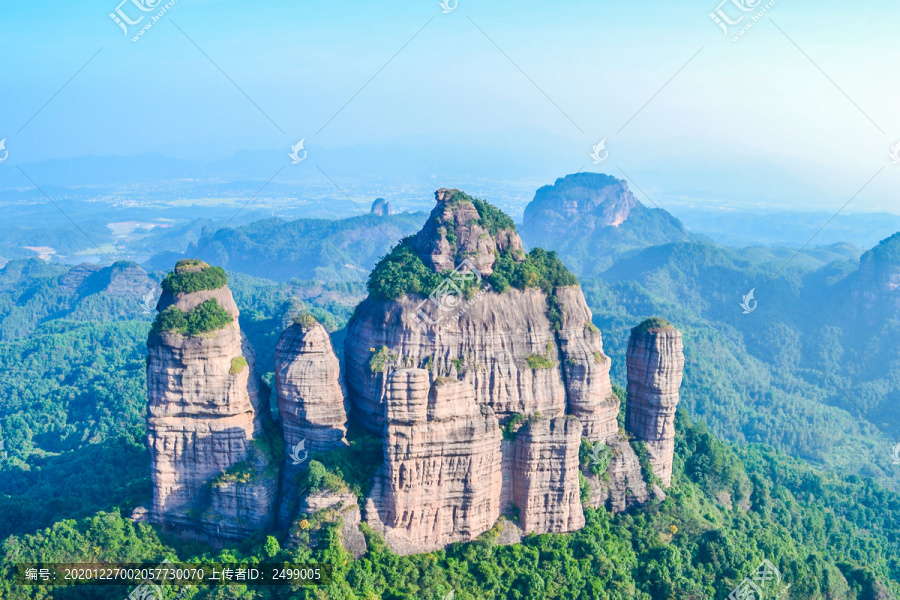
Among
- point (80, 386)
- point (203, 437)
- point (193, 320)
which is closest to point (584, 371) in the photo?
point (203, 437)

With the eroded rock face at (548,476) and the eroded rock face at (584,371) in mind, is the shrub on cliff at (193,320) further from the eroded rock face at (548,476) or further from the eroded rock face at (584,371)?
the eroded rock face at (584,371)

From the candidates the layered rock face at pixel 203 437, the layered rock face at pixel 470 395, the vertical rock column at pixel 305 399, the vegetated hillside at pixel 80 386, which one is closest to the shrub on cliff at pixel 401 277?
the layered rock face at pixel 470 395

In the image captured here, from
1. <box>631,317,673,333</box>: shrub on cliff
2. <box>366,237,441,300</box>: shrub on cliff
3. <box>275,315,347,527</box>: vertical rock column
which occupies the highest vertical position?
<box>366,237,441,300</box>: shrub on cliff

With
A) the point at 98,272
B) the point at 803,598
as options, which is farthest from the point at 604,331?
the point at 98,272

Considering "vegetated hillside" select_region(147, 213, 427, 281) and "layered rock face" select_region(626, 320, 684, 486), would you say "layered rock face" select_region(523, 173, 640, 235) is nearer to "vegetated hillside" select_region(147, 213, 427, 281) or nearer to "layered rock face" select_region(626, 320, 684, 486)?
"vegetated hillside" select_region(147, 213, 427, 281)

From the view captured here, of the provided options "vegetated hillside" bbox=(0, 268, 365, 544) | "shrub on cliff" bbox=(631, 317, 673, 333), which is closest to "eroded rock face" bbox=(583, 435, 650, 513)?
"shrub on cliff" bbox=(631, 317, 673, 333)

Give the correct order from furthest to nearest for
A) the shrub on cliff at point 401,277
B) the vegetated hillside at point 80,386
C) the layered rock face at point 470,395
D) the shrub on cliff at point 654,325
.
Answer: the vegetated hillside at point 80,386
the shrub on cliff at point 654,325
the shrub on cliff at point 401,277
the layered rock face at point 470,395
